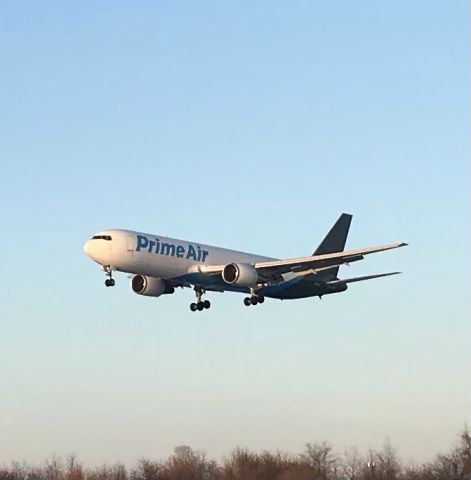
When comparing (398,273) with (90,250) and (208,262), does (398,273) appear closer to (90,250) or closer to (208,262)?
(208,262)

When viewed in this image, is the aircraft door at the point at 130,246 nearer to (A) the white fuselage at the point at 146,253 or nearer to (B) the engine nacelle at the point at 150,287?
(A) the white fuselage at the point at 146,253

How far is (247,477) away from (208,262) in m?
17.8

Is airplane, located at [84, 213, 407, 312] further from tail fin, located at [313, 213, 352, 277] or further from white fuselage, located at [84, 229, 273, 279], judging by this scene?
tail fin, located at [313, 213, 352, 277]

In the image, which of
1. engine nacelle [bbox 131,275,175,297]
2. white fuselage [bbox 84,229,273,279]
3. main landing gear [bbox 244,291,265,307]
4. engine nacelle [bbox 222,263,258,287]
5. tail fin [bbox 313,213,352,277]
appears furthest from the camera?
tail fin [bbox 313,213,352,277]

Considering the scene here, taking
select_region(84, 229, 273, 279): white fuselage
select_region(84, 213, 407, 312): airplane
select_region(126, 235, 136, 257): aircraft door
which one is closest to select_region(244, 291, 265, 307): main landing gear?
select_region(84, 213, 407, 312): airplane

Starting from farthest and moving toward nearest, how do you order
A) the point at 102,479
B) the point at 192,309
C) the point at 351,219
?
the point at 351,219, the point at 102,479, the point at 192,309

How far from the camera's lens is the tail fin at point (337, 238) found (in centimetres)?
11138

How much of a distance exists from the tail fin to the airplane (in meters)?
6.73

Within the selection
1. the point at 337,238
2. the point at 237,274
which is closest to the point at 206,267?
the point at 237,274

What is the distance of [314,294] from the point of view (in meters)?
104

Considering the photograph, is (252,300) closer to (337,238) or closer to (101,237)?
(101,237)

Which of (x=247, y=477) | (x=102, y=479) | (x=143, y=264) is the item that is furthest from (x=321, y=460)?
(x=143, y=264)

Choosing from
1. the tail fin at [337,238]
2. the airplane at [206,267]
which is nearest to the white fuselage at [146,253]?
the airplane at [206,267]

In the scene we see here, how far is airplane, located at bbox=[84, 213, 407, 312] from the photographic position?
3644 inches
